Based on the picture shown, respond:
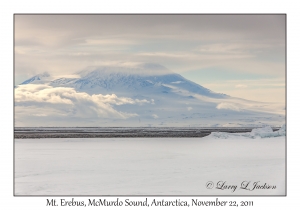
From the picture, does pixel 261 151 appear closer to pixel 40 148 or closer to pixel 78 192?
pixel 78 192

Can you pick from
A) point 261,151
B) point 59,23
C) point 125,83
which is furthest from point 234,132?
point 59,23

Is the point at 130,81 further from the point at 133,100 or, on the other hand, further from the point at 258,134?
the point at 258,134

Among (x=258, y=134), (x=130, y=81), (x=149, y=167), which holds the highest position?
(x=130, y=81)

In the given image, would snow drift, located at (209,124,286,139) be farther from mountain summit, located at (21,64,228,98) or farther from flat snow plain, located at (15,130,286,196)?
mountain summit, located at (21,64,228,98)

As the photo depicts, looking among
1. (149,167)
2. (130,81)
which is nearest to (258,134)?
(149,167)

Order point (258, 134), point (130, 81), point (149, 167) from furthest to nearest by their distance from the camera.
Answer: point (130, 81) < point (258, 134) < point (149, 167)

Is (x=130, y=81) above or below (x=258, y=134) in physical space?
above

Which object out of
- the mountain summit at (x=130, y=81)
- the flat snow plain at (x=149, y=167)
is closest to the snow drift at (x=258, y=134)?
the flat snow plain at (x=149, y=167)
